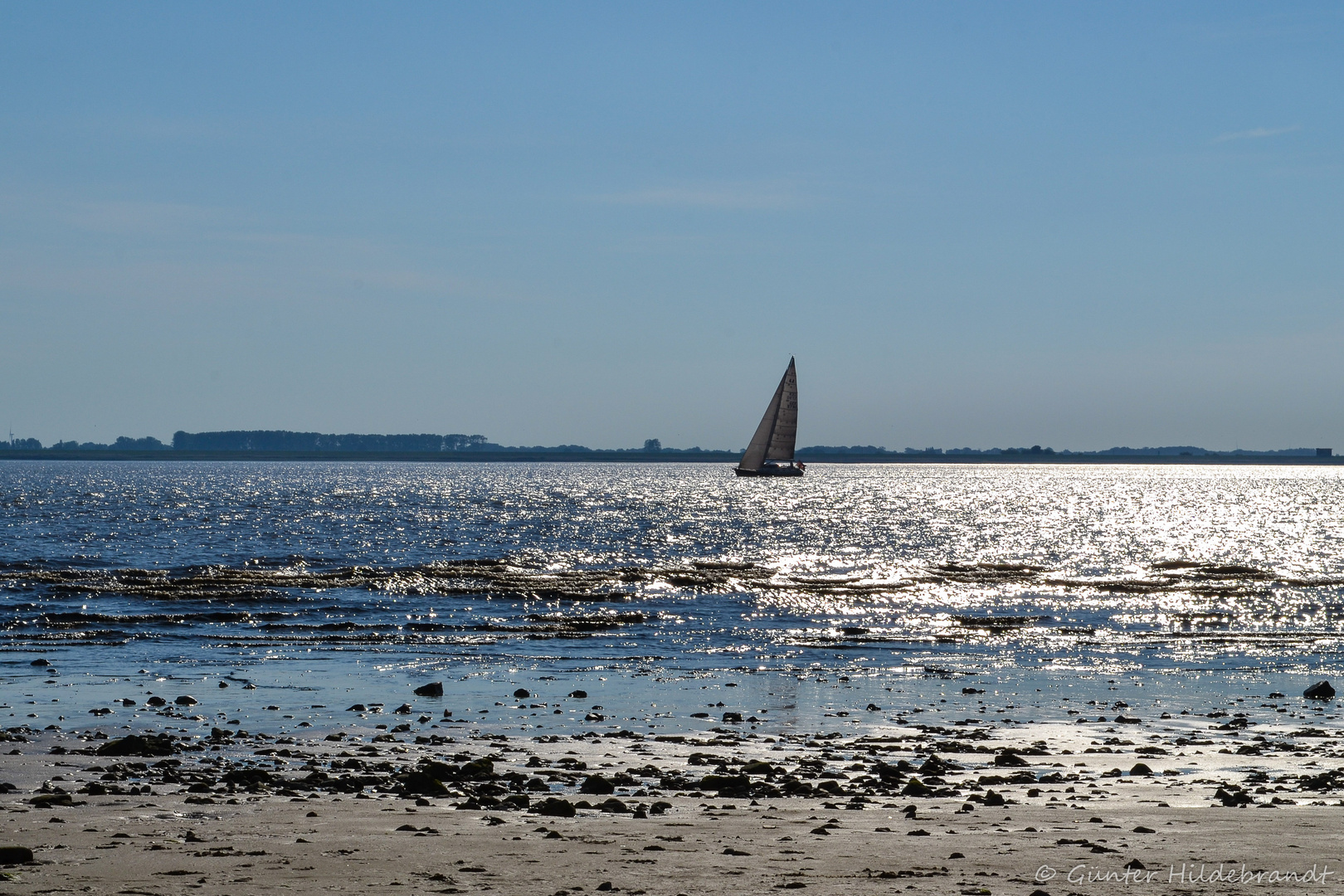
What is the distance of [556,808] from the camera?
14898 millimetres

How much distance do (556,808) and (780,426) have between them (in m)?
172

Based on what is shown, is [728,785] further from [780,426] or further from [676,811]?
[780,426]

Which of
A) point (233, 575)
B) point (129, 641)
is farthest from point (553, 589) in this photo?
point (129, 641)

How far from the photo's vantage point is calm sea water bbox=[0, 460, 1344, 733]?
26672 mm

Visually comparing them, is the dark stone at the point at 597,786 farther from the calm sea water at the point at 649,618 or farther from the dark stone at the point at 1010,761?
the dark stone at the point at 1010,761

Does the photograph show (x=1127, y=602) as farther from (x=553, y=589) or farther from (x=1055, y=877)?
(x=1055, y=877)

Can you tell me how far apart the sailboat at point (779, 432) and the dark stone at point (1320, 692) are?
146 meters

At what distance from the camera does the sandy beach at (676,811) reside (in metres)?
11.9

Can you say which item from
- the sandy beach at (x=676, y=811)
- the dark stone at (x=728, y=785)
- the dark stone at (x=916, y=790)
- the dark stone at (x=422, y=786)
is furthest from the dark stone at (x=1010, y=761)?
the dark stone at (x=422, y=786)

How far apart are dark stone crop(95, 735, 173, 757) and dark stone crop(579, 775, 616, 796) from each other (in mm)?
6453

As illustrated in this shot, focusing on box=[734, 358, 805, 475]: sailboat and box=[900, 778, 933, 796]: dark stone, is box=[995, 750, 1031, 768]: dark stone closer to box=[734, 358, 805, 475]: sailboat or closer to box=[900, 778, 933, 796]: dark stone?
box=[900, 778, 933, 796]: dark stone

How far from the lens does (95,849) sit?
12.6 m

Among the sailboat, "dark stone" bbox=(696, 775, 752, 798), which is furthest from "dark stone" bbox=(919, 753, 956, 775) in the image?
the sailboat

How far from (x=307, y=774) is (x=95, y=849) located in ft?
15.8
